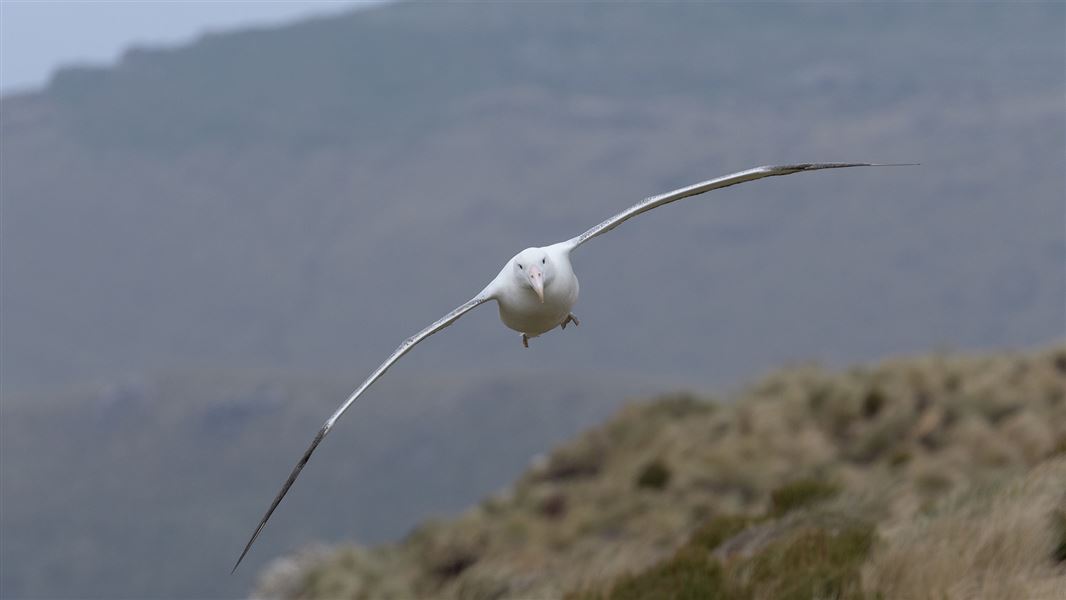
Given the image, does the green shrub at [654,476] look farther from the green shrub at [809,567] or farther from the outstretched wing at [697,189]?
the outstretched wing at [697,189]

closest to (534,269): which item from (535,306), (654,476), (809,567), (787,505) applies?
(535,306)

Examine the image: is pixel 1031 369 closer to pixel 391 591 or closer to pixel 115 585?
pixel 391 591

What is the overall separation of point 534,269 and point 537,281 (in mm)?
103

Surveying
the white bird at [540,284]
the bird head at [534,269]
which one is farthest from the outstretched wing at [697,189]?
the bird head at [534,269]

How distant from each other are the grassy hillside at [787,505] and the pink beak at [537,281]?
214 centimetres

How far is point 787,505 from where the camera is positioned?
1193cm

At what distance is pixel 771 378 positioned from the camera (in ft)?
74.7

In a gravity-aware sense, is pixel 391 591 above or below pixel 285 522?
below

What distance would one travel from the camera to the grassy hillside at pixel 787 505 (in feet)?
24.0

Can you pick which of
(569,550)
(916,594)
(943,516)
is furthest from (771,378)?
(916,594)

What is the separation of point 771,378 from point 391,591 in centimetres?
797

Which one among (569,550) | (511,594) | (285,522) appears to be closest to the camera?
(511,594)

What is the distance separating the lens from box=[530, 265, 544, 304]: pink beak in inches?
253

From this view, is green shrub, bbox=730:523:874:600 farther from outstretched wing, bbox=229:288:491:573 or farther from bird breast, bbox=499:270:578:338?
outstretched wing, bbox=229:288:491:573
